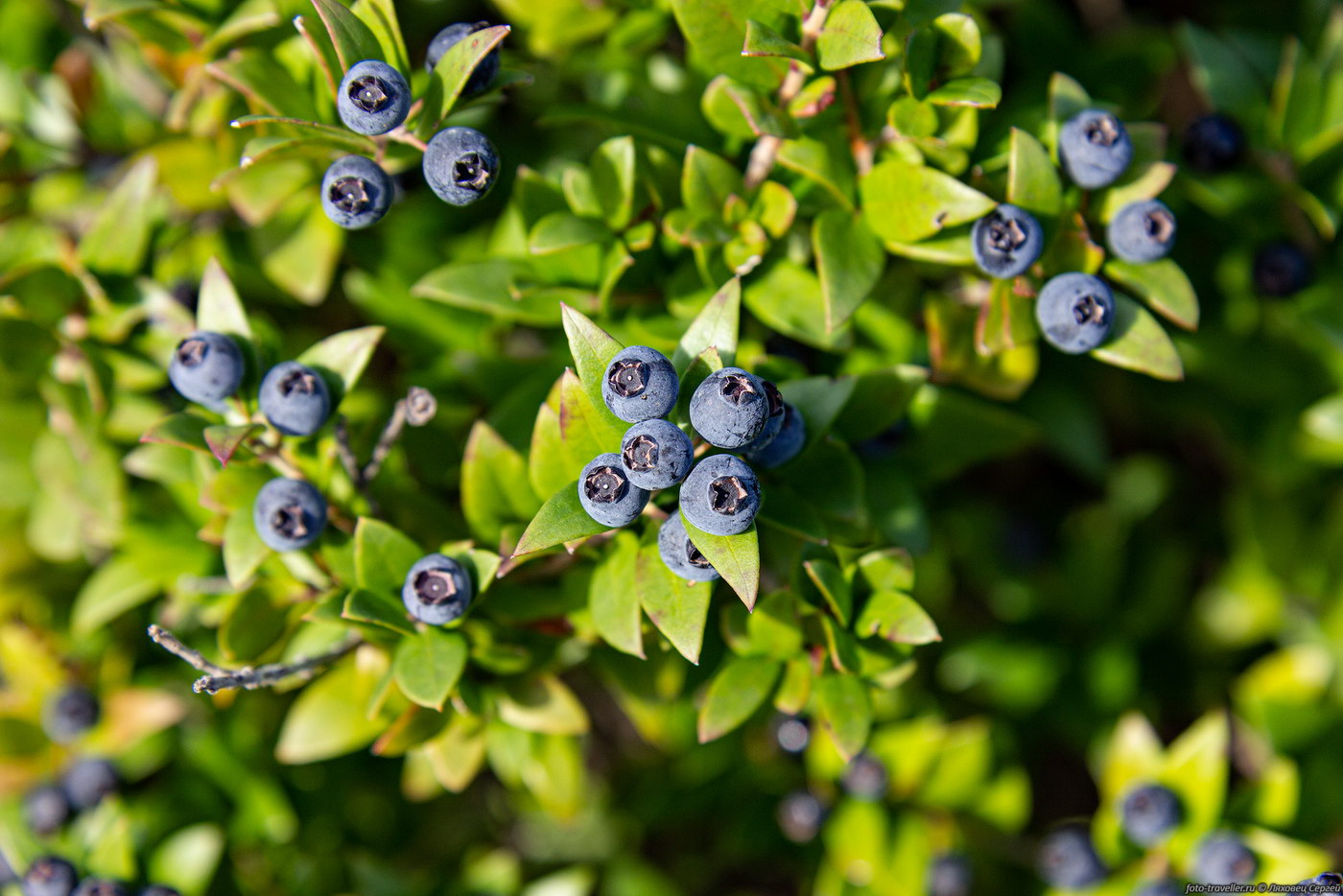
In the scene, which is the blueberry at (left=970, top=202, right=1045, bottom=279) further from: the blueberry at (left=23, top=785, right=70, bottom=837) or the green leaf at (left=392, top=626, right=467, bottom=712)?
the blueberry at (left=23, top=785, right=70, bottom=837)

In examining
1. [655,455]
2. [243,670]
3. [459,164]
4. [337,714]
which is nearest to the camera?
[655,455]

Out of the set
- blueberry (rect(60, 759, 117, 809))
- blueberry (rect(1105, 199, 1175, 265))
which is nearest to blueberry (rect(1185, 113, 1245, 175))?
blueberry (rect(1105, 199, 1175, 265))

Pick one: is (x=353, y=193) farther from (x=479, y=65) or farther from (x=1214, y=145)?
(x=1214, y=145)

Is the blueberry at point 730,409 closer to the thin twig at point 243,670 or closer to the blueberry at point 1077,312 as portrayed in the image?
the blueberry at point 1077,312

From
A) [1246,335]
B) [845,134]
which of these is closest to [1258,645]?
[1246,335]

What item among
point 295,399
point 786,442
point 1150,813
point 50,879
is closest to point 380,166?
point 295,399
